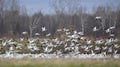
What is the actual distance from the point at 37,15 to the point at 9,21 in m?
5.04

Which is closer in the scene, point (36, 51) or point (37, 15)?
point (36, 51)

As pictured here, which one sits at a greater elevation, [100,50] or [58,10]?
[58,10]

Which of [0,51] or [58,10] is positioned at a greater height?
[58,10]

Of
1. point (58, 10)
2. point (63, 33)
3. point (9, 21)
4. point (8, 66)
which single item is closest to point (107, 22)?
point (58, 10)

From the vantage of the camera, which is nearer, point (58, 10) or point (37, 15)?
point (58, 10)

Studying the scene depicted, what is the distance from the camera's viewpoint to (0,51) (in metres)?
17.0

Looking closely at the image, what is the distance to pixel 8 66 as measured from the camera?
969 centimetres

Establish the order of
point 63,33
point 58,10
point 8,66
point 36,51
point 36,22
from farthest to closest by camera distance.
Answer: point 36,22 → point 58,10 → point 63,33 → point 36,51 → point 8,66

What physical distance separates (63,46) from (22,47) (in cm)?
256

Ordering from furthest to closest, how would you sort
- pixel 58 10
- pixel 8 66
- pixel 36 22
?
pixel 36 22
pixel 58 10
pixel 8 66

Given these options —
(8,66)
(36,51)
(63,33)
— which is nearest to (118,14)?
(63,33)

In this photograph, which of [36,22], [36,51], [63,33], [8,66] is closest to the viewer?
[8,66]

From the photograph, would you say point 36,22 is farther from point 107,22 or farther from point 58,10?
point 107,22

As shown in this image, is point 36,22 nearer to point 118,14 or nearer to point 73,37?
point 118,14
